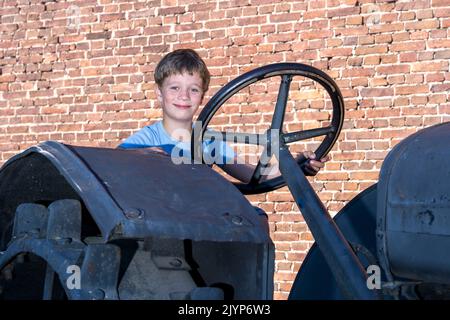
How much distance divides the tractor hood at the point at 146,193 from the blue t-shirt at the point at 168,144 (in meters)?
0.57

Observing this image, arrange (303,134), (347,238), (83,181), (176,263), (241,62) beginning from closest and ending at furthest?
(83,181), (176,263), (347,238), (303,134), (241,62)

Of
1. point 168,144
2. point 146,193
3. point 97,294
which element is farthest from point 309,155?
point 97,294

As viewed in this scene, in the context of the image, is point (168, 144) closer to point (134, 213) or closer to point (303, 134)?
point (303, 134)

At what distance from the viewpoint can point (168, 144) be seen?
325cm

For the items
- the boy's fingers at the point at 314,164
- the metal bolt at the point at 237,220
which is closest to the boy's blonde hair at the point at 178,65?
the boy's fingers at the point at 314,164

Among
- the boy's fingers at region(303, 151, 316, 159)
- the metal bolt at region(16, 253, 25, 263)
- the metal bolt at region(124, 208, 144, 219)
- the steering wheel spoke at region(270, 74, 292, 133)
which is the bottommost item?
the metal bolt at region(16, 253, 25, 263)

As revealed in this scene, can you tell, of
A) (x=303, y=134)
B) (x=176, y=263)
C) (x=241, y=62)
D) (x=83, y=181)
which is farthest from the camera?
(x=241, y=62)

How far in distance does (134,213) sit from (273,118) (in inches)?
41.8

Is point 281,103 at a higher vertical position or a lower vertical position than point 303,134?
higher

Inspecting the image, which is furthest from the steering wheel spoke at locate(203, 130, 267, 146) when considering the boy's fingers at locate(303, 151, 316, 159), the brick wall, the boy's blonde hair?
the brick wall

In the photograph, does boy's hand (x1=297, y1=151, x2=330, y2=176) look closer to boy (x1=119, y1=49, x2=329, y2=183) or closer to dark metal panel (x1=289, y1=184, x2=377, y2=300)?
dark metal panel (x1=289, y1=184, x2=377, y2=300)

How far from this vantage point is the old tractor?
2.05 m

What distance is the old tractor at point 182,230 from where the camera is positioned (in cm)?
205
